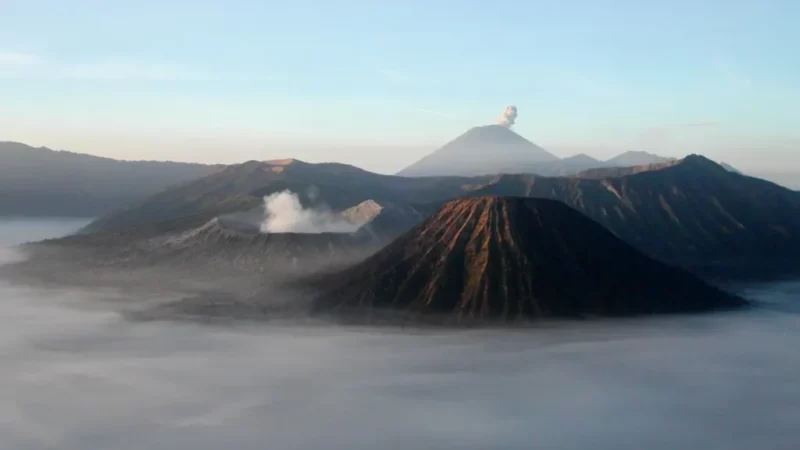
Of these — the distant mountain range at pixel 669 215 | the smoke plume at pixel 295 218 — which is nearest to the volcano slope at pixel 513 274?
the smoke plume at pixel 295 218

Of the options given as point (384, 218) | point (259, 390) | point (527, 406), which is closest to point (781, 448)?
point (527, 406)

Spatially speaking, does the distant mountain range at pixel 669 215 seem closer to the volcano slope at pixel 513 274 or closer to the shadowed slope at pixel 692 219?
the shadowed slope at pixel 692 219

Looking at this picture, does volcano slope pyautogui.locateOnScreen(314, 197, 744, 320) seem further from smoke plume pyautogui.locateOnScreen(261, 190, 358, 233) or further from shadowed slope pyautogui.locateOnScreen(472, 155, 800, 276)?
shadowed slope pyautogui.locateOnScreen(472, 155, 800, 276)

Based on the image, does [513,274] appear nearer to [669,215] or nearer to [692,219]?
[669,215]

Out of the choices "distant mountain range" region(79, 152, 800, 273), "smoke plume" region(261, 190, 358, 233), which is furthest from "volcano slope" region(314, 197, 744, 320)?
"distant mountain range" region(79, 152, 800, 273)

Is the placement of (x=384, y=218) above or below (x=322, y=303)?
above

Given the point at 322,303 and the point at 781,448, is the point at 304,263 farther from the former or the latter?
the point at 781,448

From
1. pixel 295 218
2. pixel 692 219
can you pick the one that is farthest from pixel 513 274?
pixel 692 219
